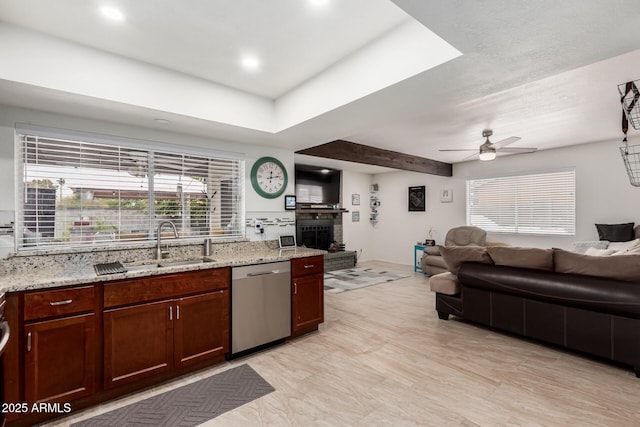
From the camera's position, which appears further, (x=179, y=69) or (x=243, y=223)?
(x=243, y=223)

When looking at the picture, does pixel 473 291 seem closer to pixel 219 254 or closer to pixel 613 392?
pixel 613 392

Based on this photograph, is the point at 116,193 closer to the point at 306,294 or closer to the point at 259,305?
the point at 259,305

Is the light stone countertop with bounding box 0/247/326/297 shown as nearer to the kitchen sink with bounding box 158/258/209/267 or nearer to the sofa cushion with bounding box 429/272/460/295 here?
the kitchen sink with bounding box 158/258/209/267

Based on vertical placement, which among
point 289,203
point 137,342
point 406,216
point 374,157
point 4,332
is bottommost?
point 137,342

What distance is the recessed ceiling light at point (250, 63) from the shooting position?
2266 mm

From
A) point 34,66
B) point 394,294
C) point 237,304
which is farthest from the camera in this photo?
point 394,294

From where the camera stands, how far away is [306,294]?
313cm

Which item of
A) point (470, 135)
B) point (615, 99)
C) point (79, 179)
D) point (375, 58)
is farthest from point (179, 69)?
point (615, 99)

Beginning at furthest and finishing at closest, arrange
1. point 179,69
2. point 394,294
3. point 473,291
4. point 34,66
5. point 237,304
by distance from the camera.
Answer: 1. point 394,294
2. point 473,291
3. point 237,304
4. point 179,69
5. point 34,66

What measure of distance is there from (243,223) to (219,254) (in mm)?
480

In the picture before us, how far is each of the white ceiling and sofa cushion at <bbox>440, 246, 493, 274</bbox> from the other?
5.29 ft

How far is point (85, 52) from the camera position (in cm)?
208

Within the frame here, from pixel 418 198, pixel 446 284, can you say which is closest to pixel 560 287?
pixel 446 284

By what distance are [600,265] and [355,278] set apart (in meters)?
3.84
